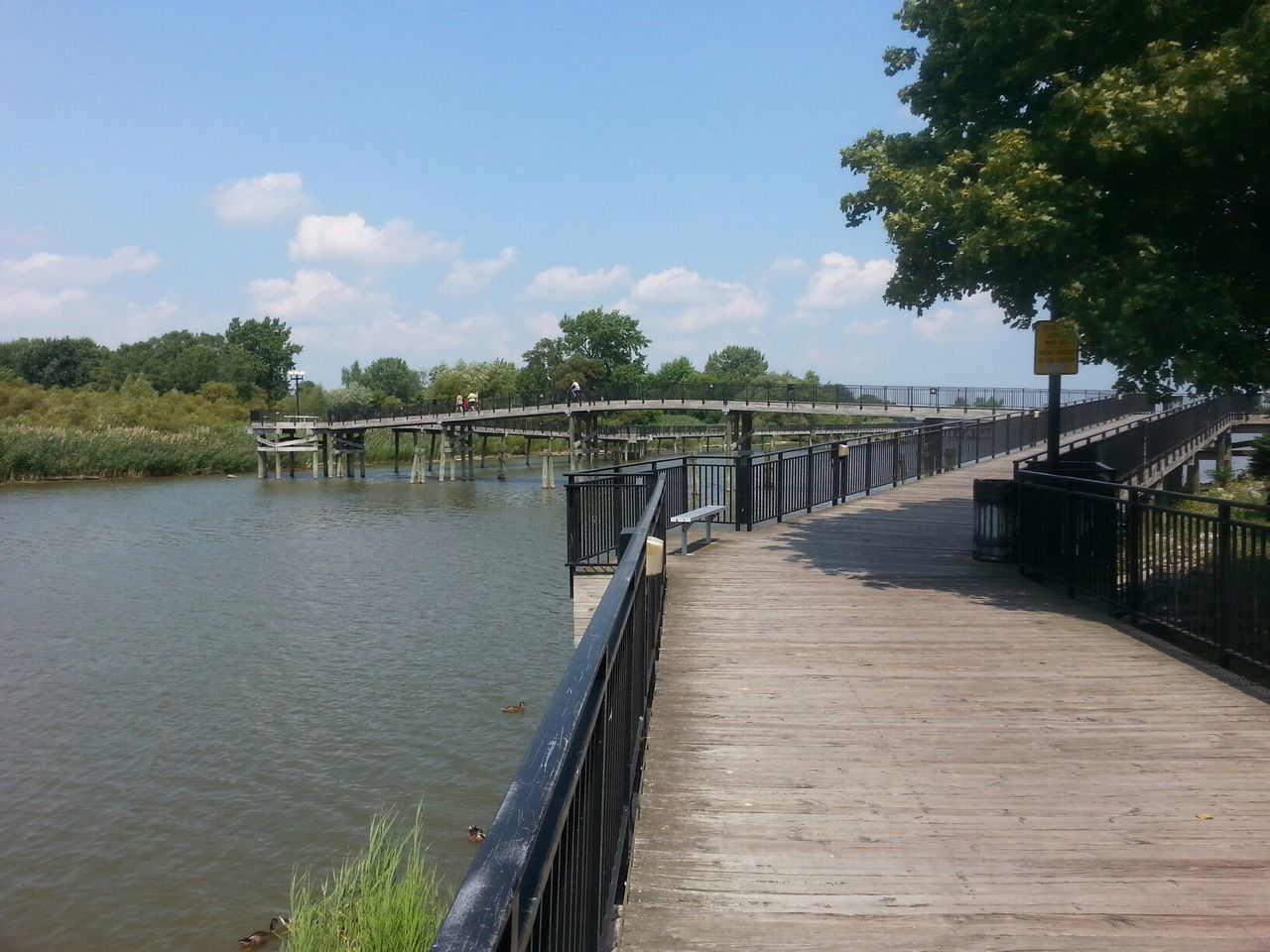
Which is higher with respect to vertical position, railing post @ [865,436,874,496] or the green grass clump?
railing post @ [865,436,874,496]

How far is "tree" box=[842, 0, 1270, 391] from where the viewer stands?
8.64 meters

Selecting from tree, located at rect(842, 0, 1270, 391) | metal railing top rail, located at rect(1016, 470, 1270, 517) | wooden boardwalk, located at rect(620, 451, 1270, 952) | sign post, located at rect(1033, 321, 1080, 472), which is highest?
tree, located at rect(842, 0, 1270, 391)

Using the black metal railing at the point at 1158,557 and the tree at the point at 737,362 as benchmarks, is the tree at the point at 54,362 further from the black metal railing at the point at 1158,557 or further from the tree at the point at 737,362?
the black metal railing at the point at 1158,557

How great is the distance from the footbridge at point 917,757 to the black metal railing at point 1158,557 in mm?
29

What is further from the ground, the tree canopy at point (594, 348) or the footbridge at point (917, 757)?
the tree canopy at point (594, 348)

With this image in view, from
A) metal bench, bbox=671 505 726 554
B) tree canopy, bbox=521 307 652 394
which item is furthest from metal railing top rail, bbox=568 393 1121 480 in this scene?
tree canopy, bbox=521 307 652 394

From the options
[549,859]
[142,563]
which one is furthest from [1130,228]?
[142,563]

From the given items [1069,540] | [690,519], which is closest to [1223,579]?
[1069,540]

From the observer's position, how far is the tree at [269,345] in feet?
445

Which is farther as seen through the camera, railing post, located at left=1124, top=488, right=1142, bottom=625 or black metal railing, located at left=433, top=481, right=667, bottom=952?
railing post, located at left=1124, top=488, right=1142, bottom=625

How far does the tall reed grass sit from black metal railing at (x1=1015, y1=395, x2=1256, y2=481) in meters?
53.2

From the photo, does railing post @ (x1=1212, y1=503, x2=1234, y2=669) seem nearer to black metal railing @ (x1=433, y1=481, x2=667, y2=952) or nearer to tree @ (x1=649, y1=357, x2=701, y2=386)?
black metal railing @ (x1=433, y1=481, x2=667, y2=952)

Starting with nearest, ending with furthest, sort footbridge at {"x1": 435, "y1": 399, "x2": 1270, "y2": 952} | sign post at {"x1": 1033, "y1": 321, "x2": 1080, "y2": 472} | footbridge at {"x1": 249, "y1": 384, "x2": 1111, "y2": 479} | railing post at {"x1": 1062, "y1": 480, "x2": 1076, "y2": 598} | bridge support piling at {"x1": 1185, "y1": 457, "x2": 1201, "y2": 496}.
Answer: footbridge at {"x1": 435, "y1": 399, "x2": 1270, "y2": 952}, railing post at {"x1": 1062, "y1": 480, "x2": 1076, "y2": 598}, sign post at {"x1": 1033, "y1": 321, "x2": 1080, "y2": 472}, bridge support piling at {"x1": 1185, "y1": 457, "x2": 1201, "y2": 496}, footbridge at {"x1": 249, "y1": 384, "x2": 1111, "y2": 479}

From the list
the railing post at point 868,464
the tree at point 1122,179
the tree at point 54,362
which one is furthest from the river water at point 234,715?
the tree at point 54,362
